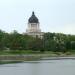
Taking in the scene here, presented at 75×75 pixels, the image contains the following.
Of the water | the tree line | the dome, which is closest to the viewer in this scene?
the water

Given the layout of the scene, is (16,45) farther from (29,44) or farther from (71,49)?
(71,49)

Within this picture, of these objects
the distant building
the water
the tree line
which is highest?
the distant building

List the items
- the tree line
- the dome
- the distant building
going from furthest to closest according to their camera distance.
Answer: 1. the dome
2. the distant building
3. the tree line

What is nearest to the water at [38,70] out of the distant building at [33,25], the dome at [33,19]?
the distant building at [33,25]

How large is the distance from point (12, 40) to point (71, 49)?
48.3 ft

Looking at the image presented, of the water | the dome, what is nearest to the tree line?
the water

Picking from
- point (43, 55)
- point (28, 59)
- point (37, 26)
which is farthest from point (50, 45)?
point (37, 26)

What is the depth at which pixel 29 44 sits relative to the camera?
115 metres

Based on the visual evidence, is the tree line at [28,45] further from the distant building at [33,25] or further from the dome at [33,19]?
the dome at [33,19]

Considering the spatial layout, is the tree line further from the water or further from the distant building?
the water

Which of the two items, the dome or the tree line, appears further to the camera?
the dome

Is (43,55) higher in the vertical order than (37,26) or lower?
lower

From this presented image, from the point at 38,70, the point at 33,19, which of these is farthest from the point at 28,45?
the point at 33,19

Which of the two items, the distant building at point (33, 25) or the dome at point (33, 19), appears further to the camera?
the dome at point (33, 19)
